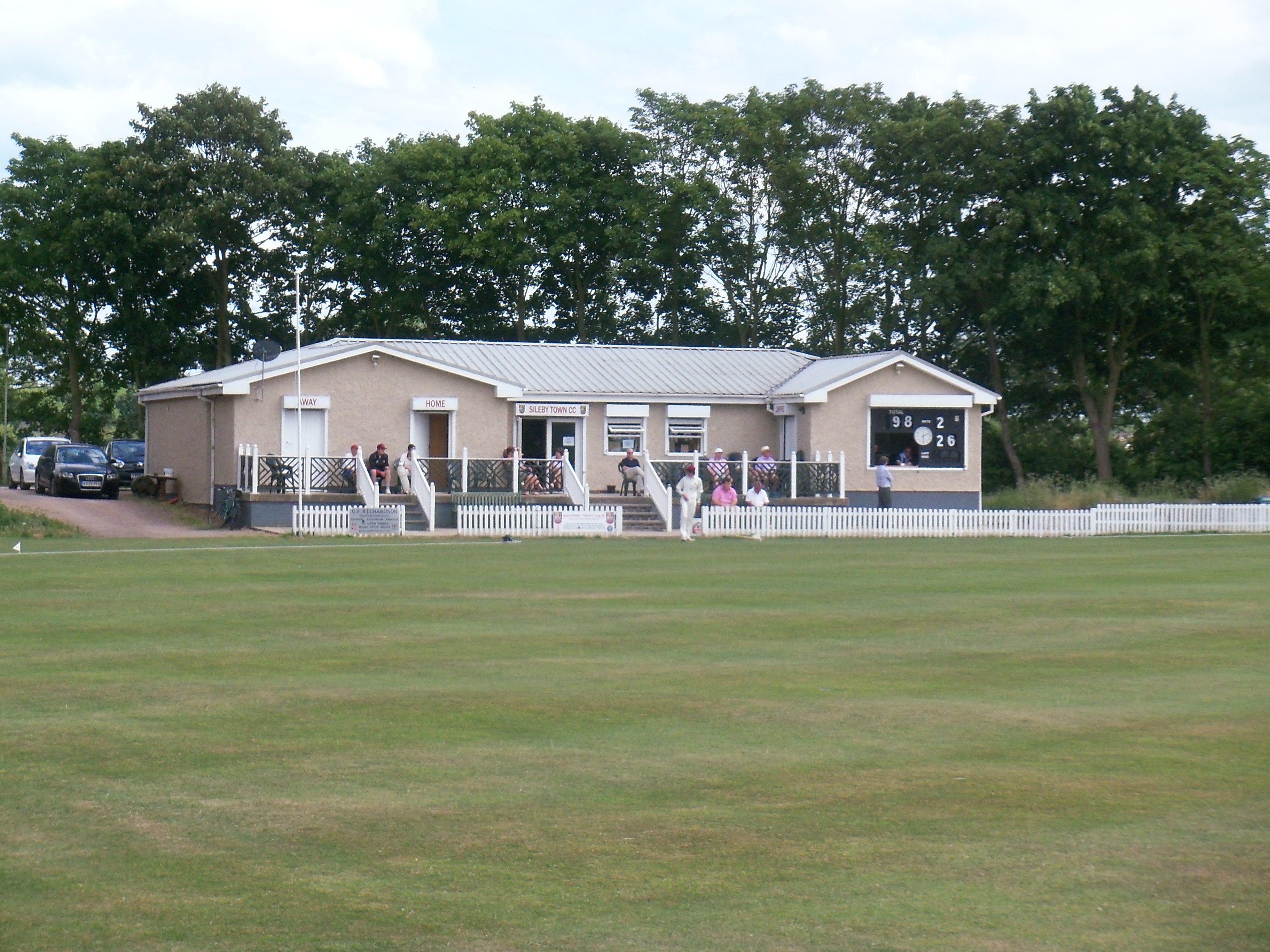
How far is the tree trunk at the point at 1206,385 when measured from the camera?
53406mm

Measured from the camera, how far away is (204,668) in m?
12.1

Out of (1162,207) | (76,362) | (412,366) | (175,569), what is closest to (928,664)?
(175,569)

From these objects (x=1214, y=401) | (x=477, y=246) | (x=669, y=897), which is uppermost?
(x=477, y=246)

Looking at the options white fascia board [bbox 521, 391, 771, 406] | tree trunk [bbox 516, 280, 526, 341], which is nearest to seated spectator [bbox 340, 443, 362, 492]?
white fascia board [bbox 521, 391, 771, 406]

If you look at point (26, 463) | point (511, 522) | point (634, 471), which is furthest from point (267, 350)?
point (26, 463)

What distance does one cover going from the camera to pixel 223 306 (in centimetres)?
5966

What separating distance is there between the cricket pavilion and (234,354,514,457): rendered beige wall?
1.7 inches

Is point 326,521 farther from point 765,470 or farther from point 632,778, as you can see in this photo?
point 632,778

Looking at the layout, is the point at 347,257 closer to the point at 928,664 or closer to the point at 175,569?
the point at 175,569

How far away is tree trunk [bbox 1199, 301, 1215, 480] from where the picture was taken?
53.4 m

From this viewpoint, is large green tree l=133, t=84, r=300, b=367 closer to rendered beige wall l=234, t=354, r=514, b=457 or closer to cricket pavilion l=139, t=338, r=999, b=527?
cricket pavilion l=139, t=338, r=999, b=527

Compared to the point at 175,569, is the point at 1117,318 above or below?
above

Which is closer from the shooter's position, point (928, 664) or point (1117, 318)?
point (928, 664)

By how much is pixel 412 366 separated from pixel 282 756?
3250cm
